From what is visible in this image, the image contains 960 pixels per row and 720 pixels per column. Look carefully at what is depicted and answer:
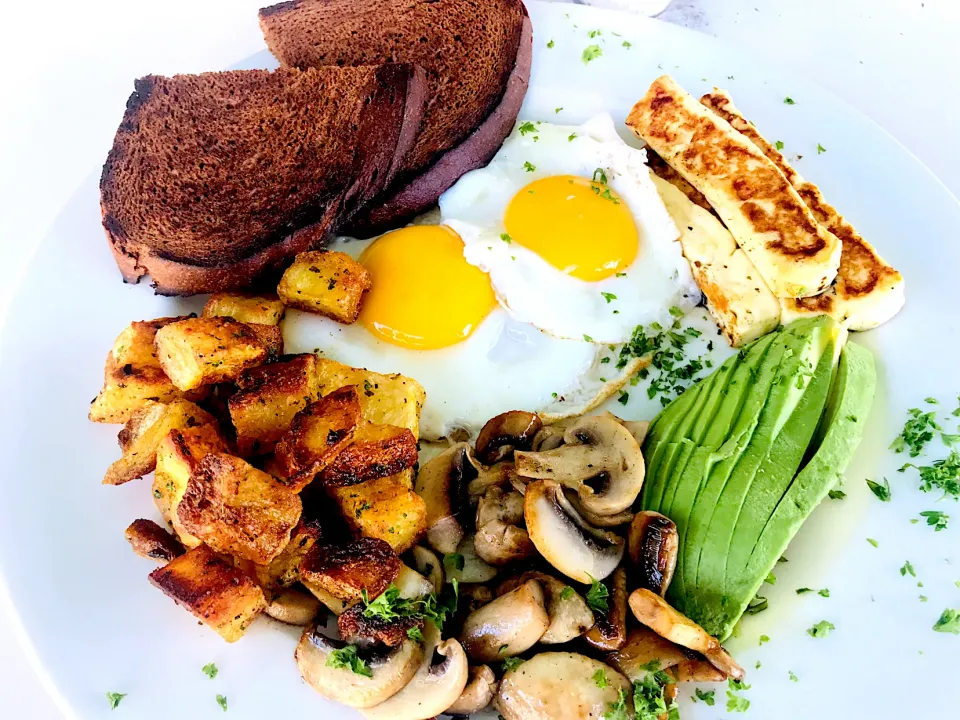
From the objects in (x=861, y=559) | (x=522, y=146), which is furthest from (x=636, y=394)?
(x=522, y=146)

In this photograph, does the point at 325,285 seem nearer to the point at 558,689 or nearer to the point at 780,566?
the point at 558,689

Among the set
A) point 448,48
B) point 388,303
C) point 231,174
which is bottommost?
point 388,303

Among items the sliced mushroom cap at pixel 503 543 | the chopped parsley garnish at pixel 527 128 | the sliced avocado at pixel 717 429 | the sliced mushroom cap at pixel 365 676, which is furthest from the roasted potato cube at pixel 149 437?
the chopped parsley garnish at pixel 527 128

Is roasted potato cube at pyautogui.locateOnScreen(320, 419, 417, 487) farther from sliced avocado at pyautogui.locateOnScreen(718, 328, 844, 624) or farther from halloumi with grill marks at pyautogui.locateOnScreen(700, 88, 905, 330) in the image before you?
halloumi with grill marks at pyautogui.locateOnScreen(700, 88, 905, 330)

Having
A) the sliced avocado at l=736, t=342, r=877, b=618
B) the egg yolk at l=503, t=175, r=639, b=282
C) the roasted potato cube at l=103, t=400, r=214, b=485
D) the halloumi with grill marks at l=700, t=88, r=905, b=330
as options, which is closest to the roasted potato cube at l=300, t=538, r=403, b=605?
the roasted potato cube at l=103, t=400, r=214, b=485

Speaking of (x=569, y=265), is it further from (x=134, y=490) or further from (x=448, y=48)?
(x=134, y=490)
